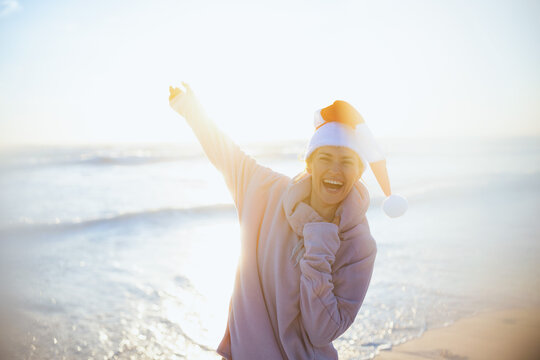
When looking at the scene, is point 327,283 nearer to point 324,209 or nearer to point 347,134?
point 324,209

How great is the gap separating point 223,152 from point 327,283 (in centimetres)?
90

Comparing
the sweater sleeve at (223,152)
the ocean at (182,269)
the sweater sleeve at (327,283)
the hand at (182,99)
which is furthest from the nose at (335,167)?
the ocean at (182,269)

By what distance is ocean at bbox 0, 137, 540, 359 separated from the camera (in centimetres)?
403

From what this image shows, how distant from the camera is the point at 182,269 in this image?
582 cm

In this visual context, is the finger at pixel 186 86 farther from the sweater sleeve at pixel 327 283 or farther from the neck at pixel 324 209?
the sweater sleeve at pixel 327 283

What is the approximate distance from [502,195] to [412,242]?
6.48m

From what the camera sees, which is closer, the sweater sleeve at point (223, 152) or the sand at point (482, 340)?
the sweater sleeve at point (223, 152)

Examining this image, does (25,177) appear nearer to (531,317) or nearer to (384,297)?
(384,297)

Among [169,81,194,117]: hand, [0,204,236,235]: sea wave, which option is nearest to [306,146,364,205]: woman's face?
[169,81,194,117]: hand

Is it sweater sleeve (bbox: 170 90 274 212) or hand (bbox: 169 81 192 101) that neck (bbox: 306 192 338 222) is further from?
hand (bbox: 169 81 192 101)

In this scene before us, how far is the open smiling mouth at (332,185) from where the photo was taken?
1784 mm

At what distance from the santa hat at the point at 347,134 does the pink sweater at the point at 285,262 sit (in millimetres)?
141

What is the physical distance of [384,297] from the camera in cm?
493

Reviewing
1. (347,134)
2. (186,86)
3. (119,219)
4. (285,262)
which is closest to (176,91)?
(186,86)
